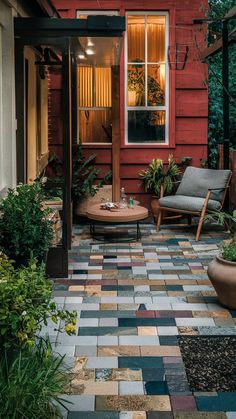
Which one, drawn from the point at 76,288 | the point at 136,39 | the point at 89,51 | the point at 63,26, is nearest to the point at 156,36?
the point at 136,39

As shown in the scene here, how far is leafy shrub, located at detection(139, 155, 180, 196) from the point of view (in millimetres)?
9969

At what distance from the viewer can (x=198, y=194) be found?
947 centimetres

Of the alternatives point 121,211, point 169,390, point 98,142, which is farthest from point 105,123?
point 169,390

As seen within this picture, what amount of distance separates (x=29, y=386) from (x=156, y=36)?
25.5ft

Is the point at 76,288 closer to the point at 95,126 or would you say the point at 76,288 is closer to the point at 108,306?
the point at 108,306

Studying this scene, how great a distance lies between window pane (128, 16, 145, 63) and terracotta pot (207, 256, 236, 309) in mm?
5423

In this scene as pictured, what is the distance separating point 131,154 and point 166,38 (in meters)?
1.77

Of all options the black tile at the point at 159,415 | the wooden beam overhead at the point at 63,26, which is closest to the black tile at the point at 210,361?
the black tile at the point at 159,415

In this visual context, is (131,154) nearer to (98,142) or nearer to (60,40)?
(98,142)

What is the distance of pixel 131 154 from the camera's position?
10344 mm

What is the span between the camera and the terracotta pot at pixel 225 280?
5.44 meters

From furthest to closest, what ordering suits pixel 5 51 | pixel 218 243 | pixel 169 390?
1. pixel 218 243
2. pixel 5 51
3. pixel 169 390

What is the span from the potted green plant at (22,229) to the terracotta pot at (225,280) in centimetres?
139

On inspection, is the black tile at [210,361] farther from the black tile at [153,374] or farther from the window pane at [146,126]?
the window pane at [146,126]
